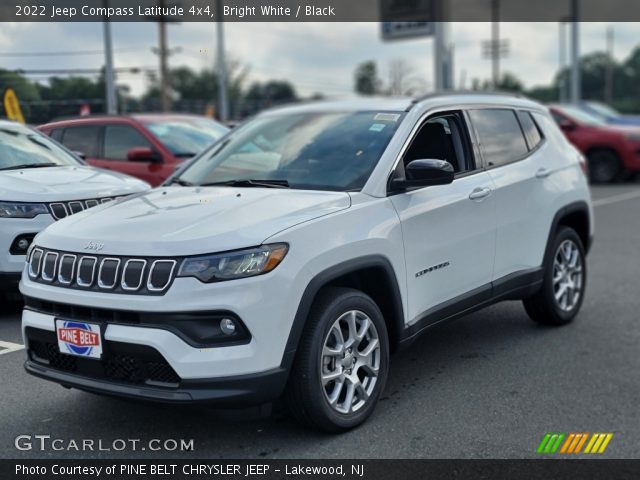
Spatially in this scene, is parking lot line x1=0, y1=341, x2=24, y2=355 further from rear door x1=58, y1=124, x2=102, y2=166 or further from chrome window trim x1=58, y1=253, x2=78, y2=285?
rear door x1=58, y1=124, x2=102, y2=166

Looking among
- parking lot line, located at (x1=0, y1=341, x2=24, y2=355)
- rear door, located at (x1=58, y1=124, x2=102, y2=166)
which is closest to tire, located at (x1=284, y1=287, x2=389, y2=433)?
parking lot line, located at (x1=0, y1=341, x2=24, y2=355)

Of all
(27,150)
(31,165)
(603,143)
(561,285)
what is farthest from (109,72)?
(603,143)

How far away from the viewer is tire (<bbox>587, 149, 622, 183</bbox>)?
723 inches

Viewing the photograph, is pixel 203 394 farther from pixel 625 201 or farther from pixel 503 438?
pixel 625 201

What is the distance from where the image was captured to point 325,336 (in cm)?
389

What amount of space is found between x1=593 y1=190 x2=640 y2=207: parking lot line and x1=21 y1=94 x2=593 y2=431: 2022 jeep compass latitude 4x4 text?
32.0 feet

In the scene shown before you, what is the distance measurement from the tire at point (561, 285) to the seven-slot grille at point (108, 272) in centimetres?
342

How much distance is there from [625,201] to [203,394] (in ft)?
43.7

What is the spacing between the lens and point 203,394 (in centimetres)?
353

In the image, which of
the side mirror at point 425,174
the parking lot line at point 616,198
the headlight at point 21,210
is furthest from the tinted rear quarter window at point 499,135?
the parking lot line at point 616,198

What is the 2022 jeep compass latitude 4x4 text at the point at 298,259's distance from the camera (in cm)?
356

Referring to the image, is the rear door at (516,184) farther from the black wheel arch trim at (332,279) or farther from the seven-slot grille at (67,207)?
the seven-slot grille at (67,207)

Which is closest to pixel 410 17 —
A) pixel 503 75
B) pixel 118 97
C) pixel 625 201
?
pixel 625 201

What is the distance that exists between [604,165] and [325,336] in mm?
16193
